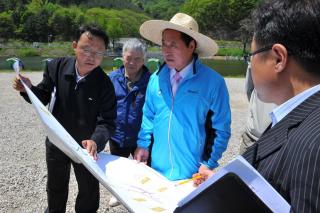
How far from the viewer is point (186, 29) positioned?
110 inches

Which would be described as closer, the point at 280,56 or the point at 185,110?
the point at 280,56

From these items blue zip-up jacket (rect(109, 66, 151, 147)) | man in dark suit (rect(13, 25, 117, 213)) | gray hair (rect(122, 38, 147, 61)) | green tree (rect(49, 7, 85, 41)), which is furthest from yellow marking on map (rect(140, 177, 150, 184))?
green tree (rect(49, 7, 85, 41))

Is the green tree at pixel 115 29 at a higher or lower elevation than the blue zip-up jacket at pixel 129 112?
lower

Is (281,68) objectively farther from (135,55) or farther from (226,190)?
(135,55)

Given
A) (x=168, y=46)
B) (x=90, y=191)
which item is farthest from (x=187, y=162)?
(x=90, y=191)

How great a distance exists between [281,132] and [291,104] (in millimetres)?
113

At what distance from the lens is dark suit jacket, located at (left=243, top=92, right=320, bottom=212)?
1.01m

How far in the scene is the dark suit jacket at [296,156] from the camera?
3.33ft

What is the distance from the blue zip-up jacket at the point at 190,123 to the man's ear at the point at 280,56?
1443 mm

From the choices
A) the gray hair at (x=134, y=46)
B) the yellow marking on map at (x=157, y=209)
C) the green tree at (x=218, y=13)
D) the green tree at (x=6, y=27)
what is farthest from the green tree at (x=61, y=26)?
the yellow marking on map at (x=157, y=209)

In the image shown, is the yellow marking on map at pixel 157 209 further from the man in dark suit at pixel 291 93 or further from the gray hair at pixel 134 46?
the gray hair at pixel 134 46

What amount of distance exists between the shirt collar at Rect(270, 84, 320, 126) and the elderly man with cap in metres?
1.35

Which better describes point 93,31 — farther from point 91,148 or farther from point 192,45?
point 91,148

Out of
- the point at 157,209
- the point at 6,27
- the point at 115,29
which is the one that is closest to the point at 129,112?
the point at 157,209
